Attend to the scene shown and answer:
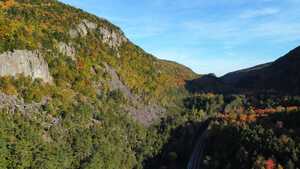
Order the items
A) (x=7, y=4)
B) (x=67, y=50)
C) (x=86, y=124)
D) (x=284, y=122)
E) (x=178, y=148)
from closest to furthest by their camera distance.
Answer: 1. (x=284, y=122)
2. (x=86, y=124)
3. (x=178, y=148)
4. (x=67, y=50)
5. (x=7, y=4)

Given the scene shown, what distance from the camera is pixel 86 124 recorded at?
149 metres

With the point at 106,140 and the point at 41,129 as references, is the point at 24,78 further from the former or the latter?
the point at 106,140

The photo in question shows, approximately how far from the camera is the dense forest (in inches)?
4663

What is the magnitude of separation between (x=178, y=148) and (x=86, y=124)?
41794 mm

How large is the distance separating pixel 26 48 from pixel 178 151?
227 ft

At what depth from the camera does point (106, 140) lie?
149750 millimetres

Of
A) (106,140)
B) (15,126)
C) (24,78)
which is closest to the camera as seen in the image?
(15,126)

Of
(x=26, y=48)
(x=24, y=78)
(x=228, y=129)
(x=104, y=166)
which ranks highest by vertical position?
(x=26, y=48)

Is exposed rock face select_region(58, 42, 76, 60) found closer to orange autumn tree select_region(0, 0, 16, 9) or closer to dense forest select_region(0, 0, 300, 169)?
dense forest select_region(0, 0, 300, 169)

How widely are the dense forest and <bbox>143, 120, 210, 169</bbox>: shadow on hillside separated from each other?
0.40m

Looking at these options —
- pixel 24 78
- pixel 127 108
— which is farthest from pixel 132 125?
pixel 24 78

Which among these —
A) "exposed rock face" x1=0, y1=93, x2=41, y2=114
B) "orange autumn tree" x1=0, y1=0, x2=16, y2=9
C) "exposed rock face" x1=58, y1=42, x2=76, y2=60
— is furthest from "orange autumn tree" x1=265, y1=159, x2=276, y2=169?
"orange autumn tree" x1=0, y1=0, x2=16, y2=9

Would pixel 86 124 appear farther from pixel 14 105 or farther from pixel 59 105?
pixel 14 105

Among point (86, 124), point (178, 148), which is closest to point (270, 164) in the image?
point (178, 148)
